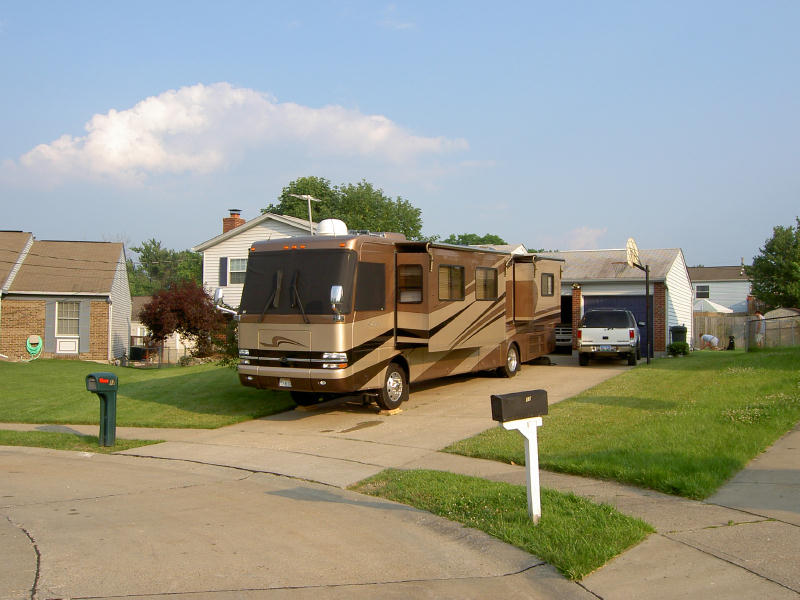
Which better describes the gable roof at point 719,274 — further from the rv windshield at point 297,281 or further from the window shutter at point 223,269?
the rv windshield at point 297,281

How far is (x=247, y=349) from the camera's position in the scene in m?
12.6

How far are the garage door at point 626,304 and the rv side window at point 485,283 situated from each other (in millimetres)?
11039

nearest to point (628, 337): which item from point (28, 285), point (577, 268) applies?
point (577, 268)

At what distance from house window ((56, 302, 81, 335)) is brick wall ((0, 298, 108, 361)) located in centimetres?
67

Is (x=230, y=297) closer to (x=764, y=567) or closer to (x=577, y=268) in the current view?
(x=577, y=268)

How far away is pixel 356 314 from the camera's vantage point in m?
12.0

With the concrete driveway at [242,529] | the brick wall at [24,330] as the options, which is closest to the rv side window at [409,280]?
the concrete driveway at [242,529]

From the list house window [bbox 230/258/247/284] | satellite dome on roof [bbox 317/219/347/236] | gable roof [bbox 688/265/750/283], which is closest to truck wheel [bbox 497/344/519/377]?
satellite dome on roof [bbox 317/219/347/236]

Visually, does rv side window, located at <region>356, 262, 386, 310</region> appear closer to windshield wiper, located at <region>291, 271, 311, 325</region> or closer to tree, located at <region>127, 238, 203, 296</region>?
windshield wiper, located at <region>291, 271, 311, 325</region>

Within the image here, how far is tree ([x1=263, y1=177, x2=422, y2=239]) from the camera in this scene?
56.4 meters

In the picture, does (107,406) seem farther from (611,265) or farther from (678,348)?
(611,265)

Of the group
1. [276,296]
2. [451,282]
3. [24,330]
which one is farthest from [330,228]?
[24,330]

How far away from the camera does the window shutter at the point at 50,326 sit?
100 ft

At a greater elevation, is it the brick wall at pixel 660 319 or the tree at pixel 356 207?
the tree at pixel 356 207
